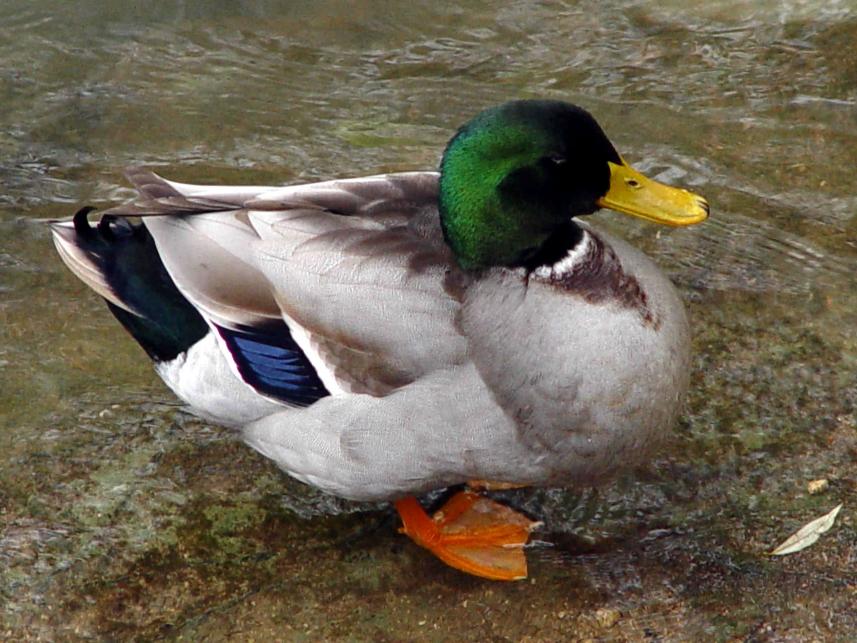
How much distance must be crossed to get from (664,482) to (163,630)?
1.47 metres

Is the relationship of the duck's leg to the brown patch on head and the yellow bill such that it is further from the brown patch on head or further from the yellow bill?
the yellow bill

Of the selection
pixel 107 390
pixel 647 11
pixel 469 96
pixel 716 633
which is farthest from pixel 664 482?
pixel 647 11

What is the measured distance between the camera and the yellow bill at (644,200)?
324 centimetres

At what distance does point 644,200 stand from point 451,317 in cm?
60

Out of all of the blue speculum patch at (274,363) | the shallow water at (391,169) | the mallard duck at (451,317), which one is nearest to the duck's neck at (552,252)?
the mallard duck at (451,317)

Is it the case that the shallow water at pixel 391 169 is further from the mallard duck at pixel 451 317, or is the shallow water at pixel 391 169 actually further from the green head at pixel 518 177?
the green head at pixel 518 177

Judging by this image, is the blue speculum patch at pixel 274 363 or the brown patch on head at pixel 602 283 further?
the blue speculum patch at pixel 274 363

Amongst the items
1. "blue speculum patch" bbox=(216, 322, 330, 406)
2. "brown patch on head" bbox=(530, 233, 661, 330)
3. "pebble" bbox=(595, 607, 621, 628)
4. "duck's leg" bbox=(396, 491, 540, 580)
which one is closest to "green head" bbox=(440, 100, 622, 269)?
"brown patch on head" bbox=(530, 233, 661, 330)

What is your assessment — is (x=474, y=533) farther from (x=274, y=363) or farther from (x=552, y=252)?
(x=552, y=252)

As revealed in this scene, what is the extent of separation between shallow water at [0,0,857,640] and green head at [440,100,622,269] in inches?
34.3

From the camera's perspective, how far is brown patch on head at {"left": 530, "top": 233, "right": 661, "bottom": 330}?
320 cm

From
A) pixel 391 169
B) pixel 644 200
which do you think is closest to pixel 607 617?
pixel 644 200

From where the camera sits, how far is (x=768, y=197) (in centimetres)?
470

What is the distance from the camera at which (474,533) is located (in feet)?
11.7
